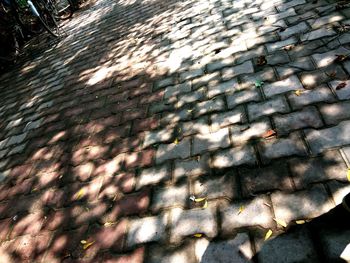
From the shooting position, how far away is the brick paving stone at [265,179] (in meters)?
2.29

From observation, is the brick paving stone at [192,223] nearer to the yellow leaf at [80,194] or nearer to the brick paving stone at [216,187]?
the brick paving stone at [216,187]

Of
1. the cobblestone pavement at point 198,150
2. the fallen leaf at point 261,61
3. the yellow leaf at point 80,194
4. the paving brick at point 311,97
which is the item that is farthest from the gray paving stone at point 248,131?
the yellow leaf at point 80,194

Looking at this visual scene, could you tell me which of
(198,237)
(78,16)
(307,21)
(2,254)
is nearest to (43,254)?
(2,254)

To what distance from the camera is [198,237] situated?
2.19 m

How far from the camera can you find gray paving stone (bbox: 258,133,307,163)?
246 centimetres

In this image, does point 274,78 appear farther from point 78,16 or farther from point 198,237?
point 78,16

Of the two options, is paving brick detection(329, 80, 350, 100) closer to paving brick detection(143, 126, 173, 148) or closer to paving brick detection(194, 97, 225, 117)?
paving brick detection(194, 97, 225, 117)

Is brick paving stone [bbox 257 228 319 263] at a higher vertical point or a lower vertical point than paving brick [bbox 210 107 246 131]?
higher

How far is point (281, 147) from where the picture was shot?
2.54m

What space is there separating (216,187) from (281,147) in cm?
61

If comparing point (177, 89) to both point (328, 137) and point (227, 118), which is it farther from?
point (328, 137)

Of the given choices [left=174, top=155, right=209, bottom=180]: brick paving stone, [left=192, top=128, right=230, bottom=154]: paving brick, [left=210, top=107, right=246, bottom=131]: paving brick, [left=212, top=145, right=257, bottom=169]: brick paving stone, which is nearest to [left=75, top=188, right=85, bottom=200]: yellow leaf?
[left=174, top=155, right=209, bottom=180]: brick paving stone

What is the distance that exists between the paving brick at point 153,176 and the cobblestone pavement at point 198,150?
0.01 m

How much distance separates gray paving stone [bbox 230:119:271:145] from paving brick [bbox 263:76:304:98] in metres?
0.42
